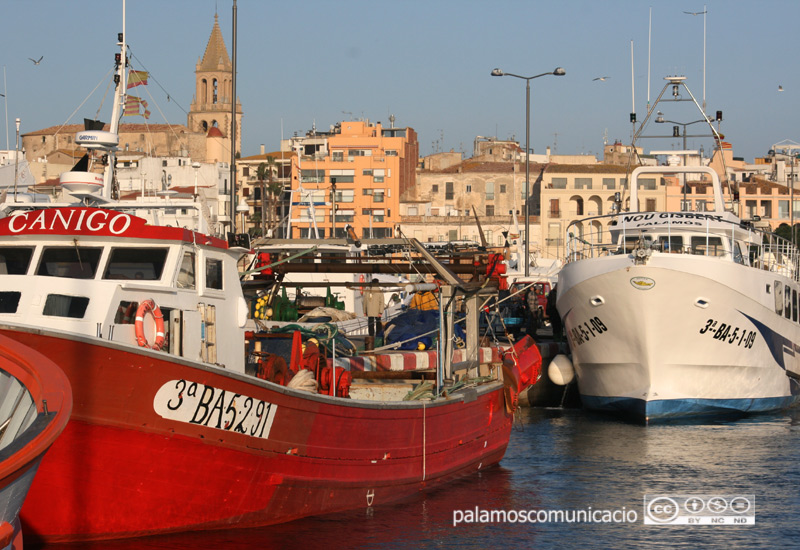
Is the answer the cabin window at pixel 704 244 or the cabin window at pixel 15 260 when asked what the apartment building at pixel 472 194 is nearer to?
the cabin window at pixel 704 244

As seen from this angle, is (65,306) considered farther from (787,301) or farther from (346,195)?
(346,195)

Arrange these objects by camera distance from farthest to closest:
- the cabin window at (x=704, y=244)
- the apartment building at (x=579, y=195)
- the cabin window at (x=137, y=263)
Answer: the apartment building at (x=579, y=195) → the cabin window at (x=704, y=244) → the cabin window at (x=137, y=263)

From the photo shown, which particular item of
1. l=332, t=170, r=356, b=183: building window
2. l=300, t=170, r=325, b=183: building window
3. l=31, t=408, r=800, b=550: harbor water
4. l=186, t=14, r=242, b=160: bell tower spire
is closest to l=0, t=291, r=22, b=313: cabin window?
l=31, t=408, r=800, b=550: harbor water

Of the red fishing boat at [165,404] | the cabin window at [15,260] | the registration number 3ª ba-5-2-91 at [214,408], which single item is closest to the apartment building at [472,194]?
the red fishing boat at [165,404]

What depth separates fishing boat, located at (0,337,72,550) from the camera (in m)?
9.12

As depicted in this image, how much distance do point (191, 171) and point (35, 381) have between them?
78.4m

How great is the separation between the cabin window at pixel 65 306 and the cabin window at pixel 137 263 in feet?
1.90

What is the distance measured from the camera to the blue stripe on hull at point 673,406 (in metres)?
25.9

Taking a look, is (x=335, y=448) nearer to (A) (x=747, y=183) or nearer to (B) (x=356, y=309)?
(B) (x=356, y=309)

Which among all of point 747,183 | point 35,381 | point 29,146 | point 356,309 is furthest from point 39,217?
point 29,146

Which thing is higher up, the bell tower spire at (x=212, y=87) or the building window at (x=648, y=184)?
the bell tower spire at (x=212, y=87)

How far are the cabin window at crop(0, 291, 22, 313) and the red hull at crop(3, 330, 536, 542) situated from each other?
1.86 meters

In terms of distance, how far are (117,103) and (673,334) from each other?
14.3m

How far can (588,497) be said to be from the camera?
1808 cm
